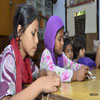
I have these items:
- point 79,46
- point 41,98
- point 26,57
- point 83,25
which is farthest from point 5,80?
point 83,25


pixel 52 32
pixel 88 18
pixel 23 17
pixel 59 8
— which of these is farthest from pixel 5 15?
pixel 59 8

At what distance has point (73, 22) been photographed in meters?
3.69

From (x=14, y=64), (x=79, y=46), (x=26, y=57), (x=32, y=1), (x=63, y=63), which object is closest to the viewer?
(x=14, y=64)

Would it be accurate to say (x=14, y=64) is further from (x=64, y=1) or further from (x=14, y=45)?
(x=64, y=1)

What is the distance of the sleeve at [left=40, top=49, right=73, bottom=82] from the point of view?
837mm

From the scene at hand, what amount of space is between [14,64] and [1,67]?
0.18ft

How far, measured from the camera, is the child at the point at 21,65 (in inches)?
23.1

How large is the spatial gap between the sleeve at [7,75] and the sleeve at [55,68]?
285 mm

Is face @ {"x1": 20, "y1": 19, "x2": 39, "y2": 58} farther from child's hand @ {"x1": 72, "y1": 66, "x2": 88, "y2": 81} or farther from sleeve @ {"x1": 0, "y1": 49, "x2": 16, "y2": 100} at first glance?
child's hand @ {"x1": 72, "y1": 66, "x2": 88, "y2": 81}

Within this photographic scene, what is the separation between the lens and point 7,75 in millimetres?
623

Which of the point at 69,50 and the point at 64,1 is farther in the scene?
the point at 64,1

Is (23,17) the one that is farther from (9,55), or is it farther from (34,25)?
(9,55)

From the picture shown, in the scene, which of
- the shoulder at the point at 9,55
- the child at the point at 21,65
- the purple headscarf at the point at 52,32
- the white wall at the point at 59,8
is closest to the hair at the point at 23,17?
the child at the point at 21,65

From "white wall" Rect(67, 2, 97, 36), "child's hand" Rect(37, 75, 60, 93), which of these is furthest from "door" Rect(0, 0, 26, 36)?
"white wall" Rect(67, 2, 97, 36)
